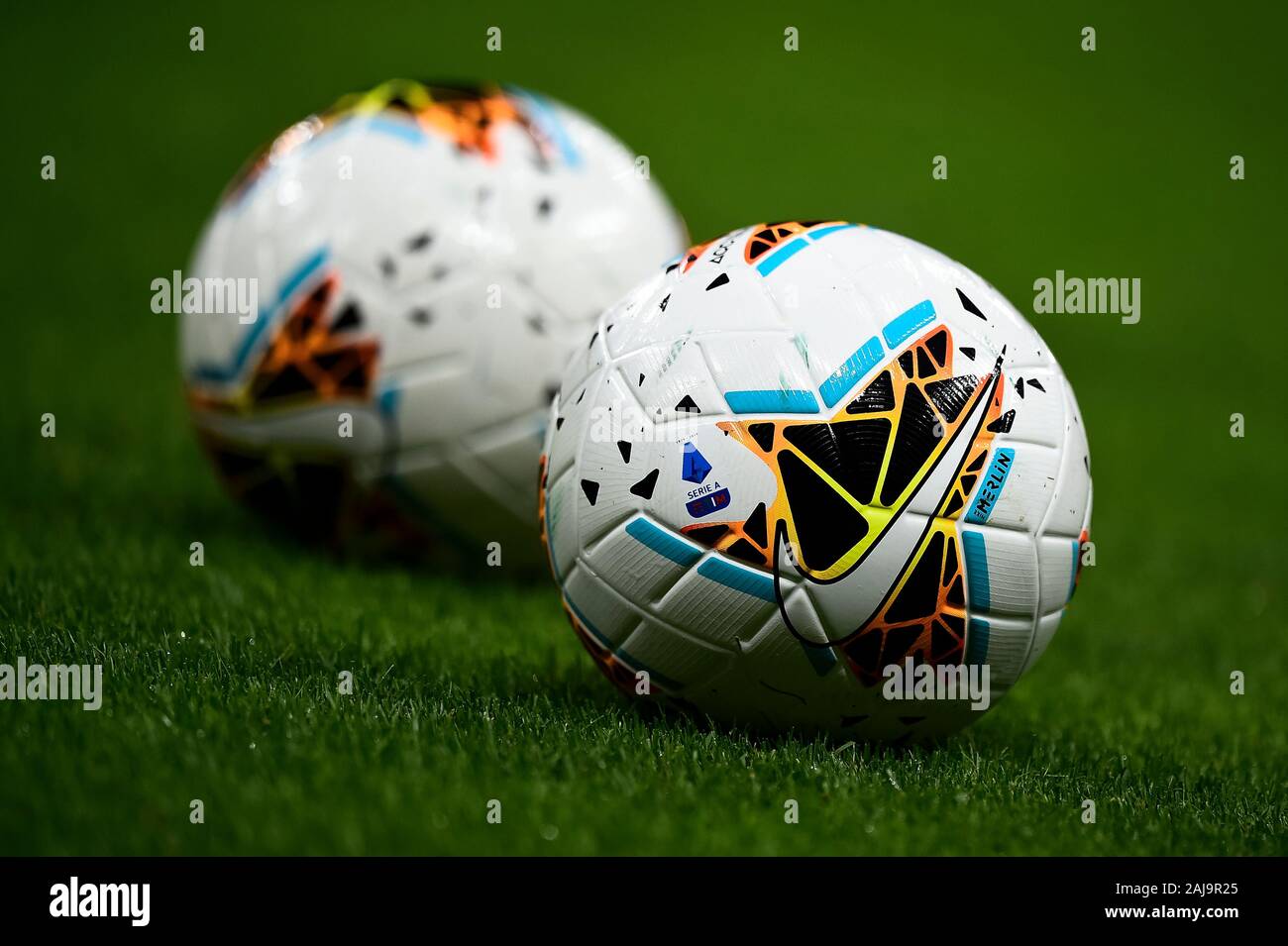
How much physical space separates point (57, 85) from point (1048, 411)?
1905 cm

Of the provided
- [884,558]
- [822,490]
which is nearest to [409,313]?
[822,490]

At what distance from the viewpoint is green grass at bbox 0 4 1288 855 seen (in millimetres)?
4242

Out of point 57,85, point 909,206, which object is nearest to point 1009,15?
point 909,206

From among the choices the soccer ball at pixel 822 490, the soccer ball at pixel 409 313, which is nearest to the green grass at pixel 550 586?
the soccer ball at pixel 822 490

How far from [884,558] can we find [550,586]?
10.1 ft

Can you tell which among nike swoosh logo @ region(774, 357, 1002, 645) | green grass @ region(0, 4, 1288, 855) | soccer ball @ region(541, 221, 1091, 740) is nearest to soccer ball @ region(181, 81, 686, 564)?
green grass @ region(0, 4, 1288, 855)

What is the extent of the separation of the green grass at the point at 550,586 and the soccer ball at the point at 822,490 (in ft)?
0.98

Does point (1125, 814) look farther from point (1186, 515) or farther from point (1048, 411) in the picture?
point (1186, 515)

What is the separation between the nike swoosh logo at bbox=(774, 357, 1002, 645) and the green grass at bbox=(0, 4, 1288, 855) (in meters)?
0.52

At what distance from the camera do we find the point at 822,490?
453 cm

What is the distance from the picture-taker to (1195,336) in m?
16.7

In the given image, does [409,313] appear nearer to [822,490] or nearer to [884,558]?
[822,490]

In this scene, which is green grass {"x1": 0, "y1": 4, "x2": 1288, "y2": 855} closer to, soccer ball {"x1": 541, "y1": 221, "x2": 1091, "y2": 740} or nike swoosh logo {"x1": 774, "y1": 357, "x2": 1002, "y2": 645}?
soccer ball {"x1": 541, "y1": 221, "x2": 1091, "y2": 740}
